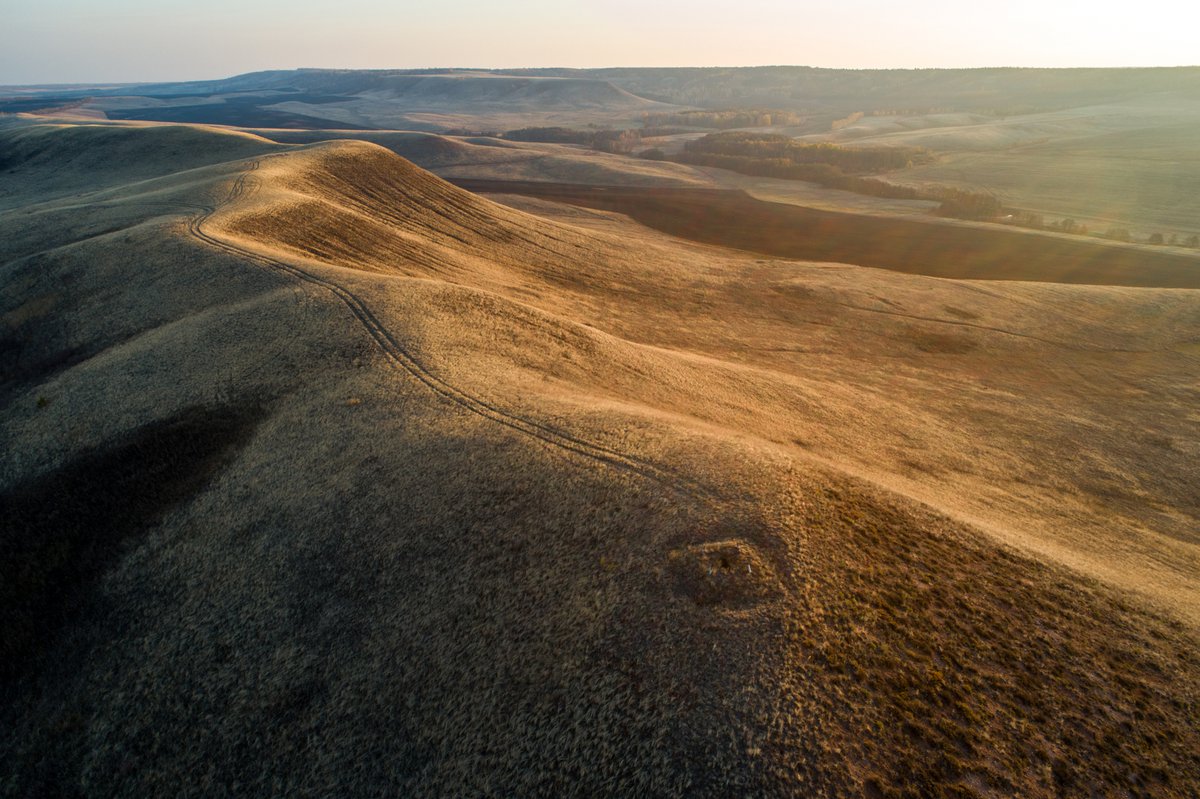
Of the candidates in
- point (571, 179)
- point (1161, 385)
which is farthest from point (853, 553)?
point (571, 179)

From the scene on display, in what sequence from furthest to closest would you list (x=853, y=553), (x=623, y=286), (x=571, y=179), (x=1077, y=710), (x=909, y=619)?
(x=571, y=179), (x=623, y=286), (x=853, y=553), (x=909, y=619), (x=1077, y=710)

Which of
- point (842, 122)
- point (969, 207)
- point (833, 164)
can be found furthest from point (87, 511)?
point (842, 122)

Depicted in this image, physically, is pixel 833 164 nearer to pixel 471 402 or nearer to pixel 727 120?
pixel 727 120

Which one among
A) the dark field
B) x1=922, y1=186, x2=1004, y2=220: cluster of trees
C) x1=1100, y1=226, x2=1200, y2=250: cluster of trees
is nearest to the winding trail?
the dark field

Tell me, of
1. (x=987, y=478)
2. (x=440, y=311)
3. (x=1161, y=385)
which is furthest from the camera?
(x=1161, y=385)

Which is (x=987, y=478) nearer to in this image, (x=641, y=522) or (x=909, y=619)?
(x=909, y=619)

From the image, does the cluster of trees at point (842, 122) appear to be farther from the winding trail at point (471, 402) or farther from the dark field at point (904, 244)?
the winding trail at point (471, 402)
